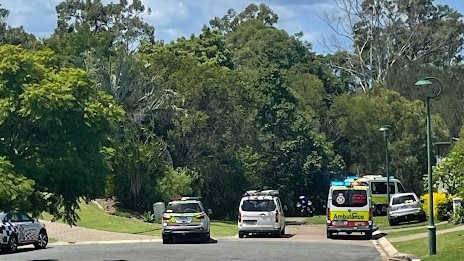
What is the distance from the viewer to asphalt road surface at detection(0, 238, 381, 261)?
1044 inches

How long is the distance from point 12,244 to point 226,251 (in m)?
8.28

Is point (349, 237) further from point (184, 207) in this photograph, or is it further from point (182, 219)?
point (182, 219)

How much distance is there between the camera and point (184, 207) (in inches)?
1358

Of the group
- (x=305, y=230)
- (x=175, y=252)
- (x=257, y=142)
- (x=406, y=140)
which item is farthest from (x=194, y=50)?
(x=175, y=252)

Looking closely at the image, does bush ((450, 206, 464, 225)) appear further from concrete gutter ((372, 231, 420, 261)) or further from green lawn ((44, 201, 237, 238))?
green lawn ((44, 201, 237, 238))

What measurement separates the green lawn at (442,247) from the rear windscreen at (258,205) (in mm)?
7258

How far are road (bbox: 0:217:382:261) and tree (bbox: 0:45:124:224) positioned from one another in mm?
2748

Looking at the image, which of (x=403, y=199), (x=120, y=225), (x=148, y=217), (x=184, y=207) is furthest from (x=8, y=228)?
(x=403, y=199)

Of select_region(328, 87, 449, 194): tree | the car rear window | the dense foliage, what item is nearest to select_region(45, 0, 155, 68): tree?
the dense foliage

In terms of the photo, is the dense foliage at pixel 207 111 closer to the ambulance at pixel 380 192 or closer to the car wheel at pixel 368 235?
the car wheel at pixel 368 235

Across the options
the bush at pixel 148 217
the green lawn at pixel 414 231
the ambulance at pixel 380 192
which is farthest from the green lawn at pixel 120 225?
the ambulance at pixel 380 192

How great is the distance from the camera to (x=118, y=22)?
89.5 meters

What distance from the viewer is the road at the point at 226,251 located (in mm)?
26641

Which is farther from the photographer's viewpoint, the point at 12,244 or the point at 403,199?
the point at 403,199
